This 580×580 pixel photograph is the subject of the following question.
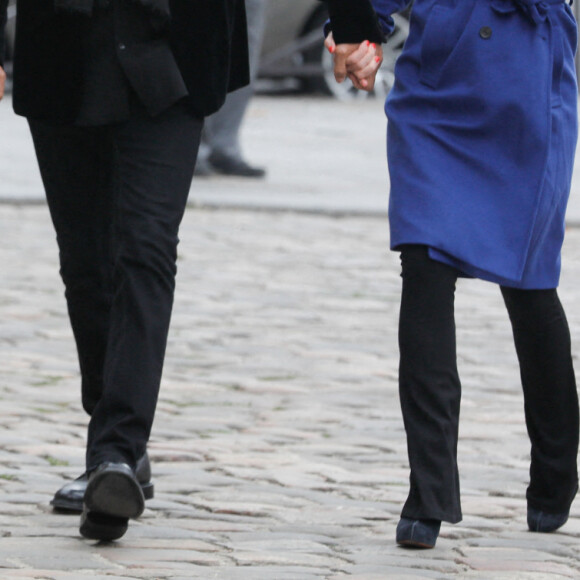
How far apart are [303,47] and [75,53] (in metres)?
13.9

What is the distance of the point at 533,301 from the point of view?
371 centimetres

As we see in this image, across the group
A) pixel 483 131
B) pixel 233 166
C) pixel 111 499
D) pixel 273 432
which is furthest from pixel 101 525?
pixel 233 166

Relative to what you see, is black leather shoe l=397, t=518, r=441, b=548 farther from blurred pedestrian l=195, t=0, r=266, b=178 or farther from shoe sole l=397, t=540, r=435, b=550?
blurred pedestrian l=195, t=0, r=266, b=178

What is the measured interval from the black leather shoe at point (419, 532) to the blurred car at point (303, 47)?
539 inches

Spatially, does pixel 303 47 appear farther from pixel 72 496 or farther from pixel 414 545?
pixel 414 545

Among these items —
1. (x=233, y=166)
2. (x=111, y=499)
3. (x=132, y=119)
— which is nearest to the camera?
(x=111, y=499)

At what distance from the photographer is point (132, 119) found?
3645mm

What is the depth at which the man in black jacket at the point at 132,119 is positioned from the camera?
3.58 metres

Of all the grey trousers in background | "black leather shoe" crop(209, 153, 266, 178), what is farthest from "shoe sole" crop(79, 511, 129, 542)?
"black leather shoe" crop(209, 153, 266, 178)

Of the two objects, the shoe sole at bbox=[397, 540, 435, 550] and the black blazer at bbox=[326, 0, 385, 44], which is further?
the black blazer at bbox=[326, 0, 385, 44]

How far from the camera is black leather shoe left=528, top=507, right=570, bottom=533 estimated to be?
148 inches

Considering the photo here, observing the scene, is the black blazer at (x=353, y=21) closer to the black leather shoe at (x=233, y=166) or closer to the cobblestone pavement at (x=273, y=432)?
the cobblestone pavement at (x=273, y=432)

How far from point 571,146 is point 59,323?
3.38 metres

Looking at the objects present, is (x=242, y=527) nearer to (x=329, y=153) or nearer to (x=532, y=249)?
(x=532, y=249)
